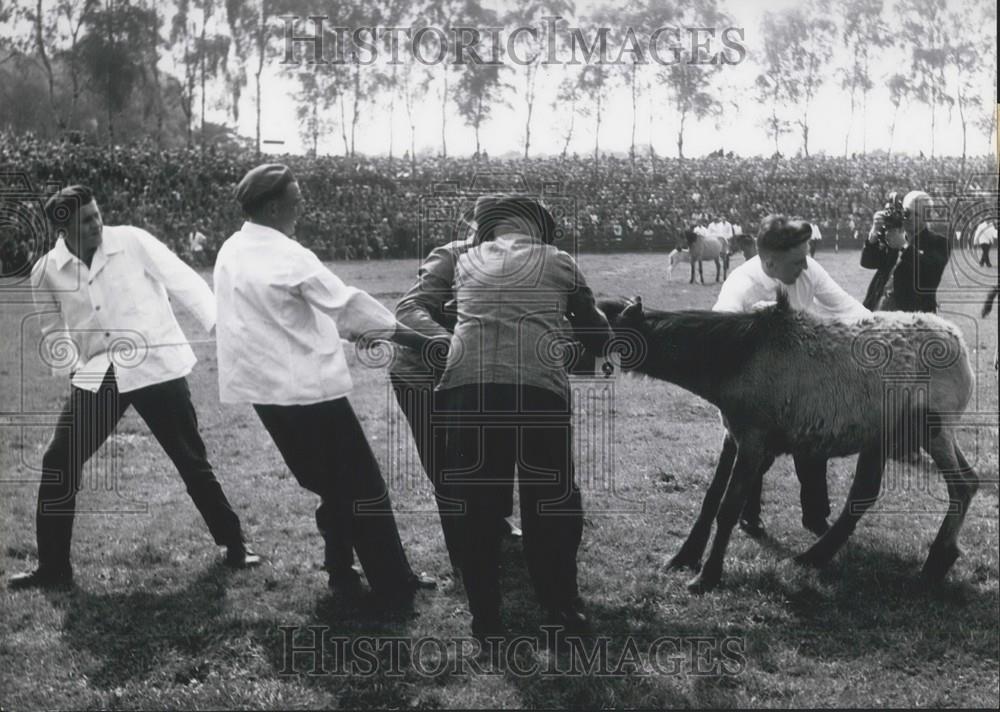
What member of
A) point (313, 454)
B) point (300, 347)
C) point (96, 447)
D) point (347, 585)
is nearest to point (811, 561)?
point (347, 585)

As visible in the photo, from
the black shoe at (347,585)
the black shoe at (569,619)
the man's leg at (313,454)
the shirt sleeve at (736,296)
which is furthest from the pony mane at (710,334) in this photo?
the black shoe at (347,585)

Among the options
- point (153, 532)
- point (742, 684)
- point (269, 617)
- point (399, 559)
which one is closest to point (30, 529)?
point (153, 532)

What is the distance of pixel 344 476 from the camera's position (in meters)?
4.37

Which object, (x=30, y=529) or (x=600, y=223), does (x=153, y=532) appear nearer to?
(x=30, y=529)

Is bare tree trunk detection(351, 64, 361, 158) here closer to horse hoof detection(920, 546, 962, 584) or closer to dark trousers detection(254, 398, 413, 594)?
dark trousers detection(254, 398, 413, 594)

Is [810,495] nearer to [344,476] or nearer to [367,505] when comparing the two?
[367,505]

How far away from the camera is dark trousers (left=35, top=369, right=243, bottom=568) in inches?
186

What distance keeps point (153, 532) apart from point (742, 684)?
3.77 metres

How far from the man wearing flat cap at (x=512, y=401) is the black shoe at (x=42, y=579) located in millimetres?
2402

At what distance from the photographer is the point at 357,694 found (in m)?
3.66

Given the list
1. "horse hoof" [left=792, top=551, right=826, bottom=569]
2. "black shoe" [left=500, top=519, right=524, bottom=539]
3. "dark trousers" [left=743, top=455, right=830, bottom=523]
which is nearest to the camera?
"horse hoof" [left=792, top=551, right=826, bottom=569]

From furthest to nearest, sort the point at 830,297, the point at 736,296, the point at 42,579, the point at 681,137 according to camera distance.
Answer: the point at 681,137, the point at 830,297, the point at 736,296, the point at 42,579

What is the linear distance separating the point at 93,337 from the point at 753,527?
4.23 metres

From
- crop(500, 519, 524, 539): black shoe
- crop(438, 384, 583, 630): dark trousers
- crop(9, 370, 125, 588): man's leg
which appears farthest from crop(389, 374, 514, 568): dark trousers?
crop(9, 370, 125, 588): man's leg
